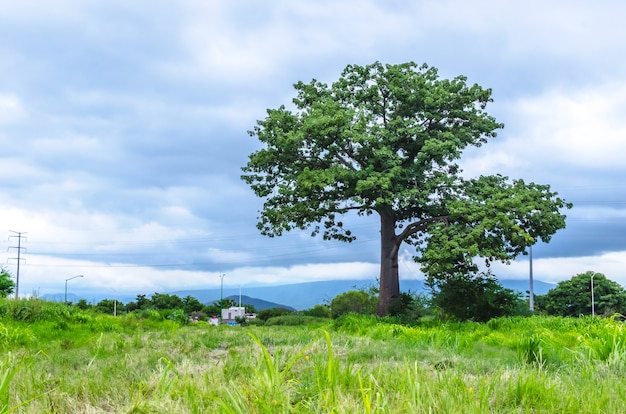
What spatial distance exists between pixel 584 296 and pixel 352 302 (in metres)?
20.7

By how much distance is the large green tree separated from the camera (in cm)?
2053

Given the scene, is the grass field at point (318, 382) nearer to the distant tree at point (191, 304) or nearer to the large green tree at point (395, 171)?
the large green tree at point (395, 171)

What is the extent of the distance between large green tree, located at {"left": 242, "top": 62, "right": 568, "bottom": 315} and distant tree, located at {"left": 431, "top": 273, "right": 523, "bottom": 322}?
0.56 metres

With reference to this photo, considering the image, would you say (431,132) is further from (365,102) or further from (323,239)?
(323,239)

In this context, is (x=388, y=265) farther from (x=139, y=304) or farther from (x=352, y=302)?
(x=139, y=304)

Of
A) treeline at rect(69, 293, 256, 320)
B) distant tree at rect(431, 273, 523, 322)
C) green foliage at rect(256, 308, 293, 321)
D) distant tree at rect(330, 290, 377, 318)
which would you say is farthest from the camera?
treeline at rect(69, 293, 256, 320)

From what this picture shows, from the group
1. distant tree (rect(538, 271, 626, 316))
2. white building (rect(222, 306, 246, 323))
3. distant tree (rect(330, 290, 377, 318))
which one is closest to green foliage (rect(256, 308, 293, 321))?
distant tree (rect(330, 290, 377, 318))

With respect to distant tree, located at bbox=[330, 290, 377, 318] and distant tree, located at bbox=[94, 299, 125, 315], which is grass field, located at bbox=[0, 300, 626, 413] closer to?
distant tree, located at bbox=[330, 290, 377, 318]

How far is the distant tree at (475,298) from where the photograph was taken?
19.7 metres

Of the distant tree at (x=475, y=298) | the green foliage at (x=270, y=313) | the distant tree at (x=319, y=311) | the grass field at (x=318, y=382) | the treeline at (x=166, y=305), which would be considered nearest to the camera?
the grass field at (x=318, y=382)

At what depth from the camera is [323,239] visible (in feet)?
82.1

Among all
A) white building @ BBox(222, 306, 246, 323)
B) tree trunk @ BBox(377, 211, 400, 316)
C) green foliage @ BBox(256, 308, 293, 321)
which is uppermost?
tree trunk @ BBox(377, 211, 400, 316)

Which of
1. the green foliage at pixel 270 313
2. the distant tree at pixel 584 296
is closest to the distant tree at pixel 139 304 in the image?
the green foliage at pixel 270 313

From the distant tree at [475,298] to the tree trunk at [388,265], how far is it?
3.72 m
